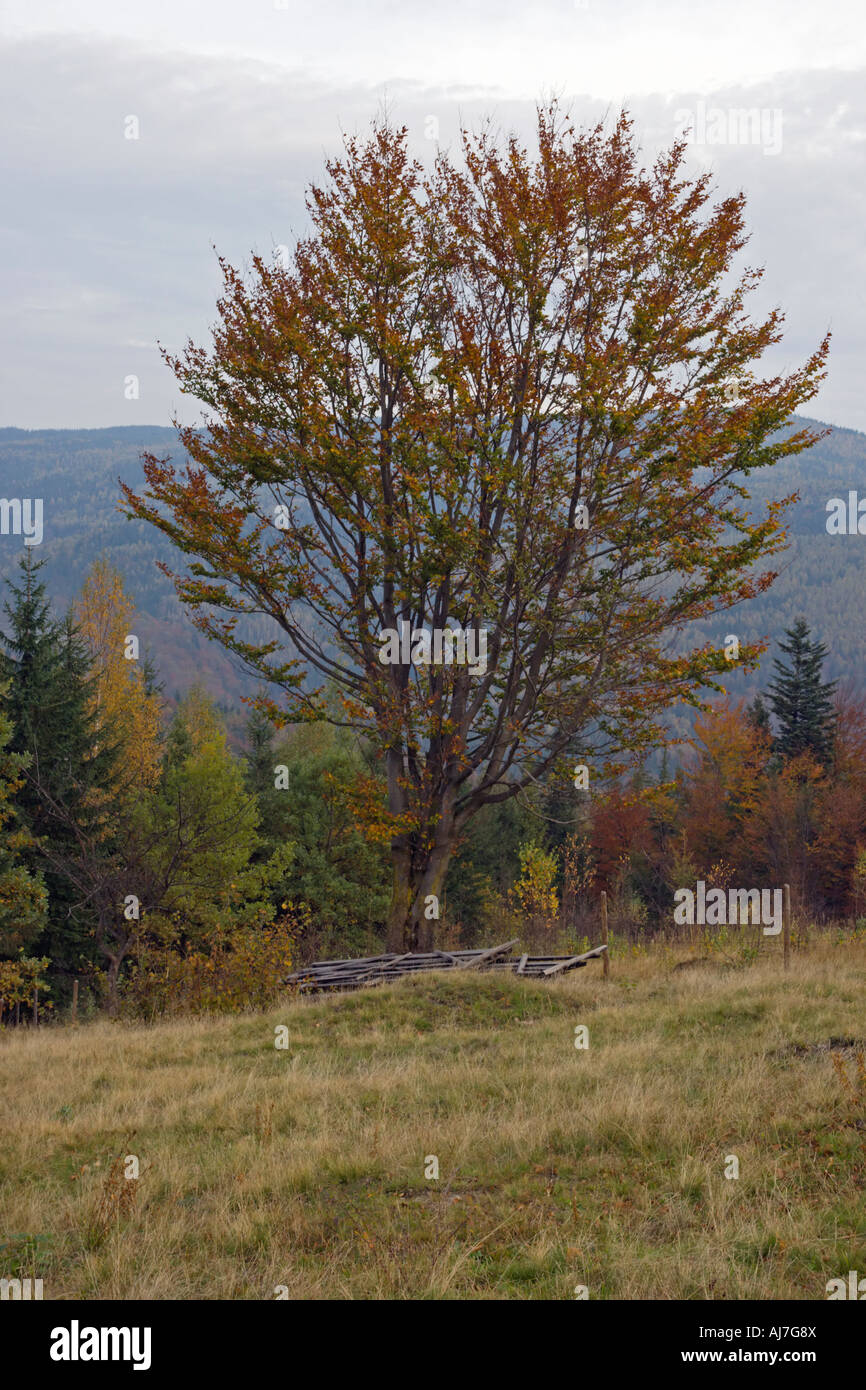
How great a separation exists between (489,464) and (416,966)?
7.89 metres

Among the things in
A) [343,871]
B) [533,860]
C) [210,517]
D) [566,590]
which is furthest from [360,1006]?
[343,871]

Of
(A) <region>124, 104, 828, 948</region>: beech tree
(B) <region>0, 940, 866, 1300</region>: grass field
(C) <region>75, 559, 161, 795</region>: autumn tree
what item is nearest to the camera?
(B) <region>0, 940, 866, 1300</region>: grass field

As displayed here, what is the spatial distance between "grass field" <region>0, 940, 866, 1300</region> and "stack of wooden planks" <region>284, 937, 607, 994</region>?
10.9 ft

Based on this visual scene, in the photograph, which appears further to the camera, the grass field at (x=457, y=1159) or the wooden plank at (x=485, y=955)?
the wooden plank at (x=485, y=955)

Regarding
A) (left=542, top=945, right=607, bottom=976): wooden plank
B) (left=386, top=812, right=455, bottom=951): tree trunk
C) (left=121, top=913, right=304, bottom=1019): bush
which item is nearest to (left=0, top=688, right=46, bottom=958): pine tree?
(left=121, top=913, right=304, bottom=1019): bush

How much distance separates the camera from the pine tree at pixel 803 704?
161ft

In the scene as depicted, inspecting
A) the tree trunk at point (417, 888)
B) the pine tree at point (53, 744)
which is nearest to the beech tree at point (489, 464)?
the tree trunk at point (417, 888)

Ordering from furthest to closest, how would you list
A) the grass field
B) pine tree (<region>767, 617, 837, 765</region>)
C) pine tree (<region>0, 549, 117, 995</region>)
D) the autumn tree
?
pine tree (<region>767, 617, 837, 765</region>) → the autumn tree → pine tree (<region>0, 549, 117, 995</region>) → the grass field

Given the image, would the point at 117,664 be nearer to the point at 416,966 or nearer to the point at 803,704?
the point at 416,966

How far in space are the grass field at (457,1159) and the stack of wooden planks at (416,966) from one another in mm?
3333

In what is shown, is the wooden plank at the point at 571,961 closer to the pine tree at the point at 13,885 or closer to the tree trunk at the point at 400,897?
the tree trunk at the point at 400,897

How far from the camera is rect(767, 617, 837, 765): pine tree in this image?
161 feet

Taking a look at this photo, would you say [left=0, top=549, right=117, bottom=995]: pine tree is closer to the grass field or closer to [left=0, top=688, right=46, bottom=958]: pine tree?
[left=0, top=688, right=46, bottom=958]: pine tree
